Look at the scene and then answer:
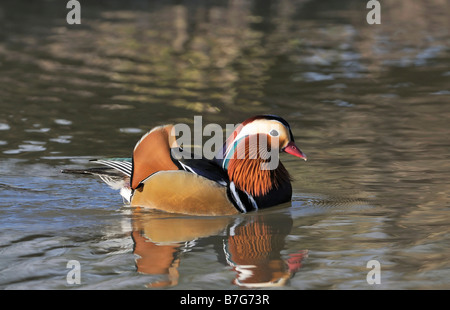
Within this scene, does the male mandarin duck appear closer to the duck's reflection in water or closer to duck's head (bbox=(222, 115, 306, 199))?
duck's head (bbox=(222, 115, 306, 199))

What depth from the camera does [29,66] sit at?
1728cm

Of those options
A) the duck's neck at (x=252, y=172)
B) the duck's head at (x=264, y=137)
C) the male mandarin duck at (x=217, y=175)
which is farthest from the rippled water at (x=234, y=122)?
the duck's head at (x=264, y=137)

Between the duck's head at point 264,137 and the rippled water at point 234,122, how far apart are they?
626 mm

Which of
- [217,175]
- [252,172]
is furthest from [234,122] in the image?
[217,175]

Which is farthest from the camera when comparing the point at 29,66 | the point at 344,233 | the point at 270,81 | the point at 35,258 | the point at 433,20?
the point at 433,20

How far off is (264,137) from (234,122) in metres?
3.98

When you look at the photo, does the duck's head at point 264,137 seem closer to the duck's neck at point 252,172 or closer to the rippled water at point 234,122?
the duck's neck at point 252,172

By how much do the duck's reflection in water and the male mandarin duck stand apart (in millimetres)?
133

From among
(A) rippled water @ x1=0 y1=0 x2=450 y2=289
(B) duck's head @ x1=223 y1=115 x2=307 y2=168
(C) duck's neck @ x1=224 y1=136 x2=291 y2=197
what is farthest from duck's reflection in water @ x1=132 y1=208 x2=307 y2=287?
(B) duck's head @ x1=223 y1=115 x2=307 y2=168

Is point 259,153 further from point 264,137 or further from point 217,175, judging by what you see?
point 217,175

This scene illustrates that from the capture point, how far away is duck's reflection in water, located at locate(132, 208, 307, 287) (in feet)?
21.7
